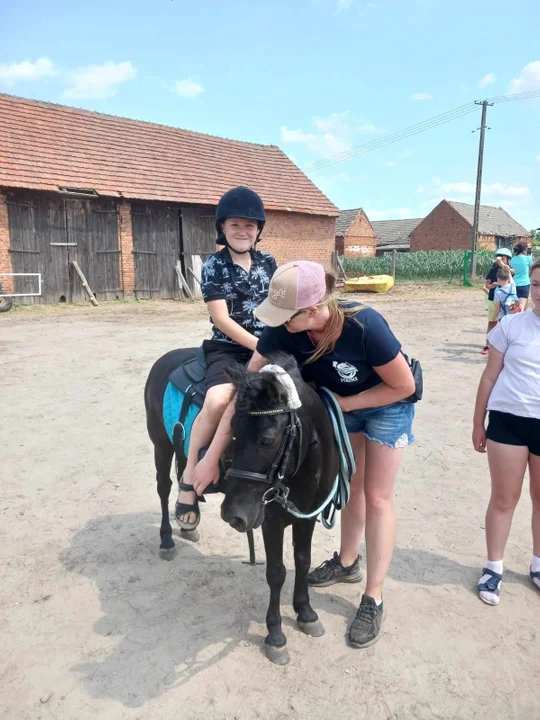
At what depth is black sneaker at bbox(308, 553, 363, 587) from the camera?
3318 millimetres

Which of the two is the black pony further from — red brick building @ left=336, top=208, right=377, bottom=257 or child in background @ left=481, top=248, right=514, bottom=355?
red brick building @ left=336, top=208, right=377, bottom=257

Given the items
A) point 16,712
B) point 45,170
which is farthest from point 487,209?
point 16,712

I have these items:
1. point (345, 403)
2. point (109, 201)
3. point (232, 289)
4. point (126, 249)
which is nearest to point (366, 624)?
point (345, 403)

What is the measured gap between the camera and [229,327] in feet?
9.81

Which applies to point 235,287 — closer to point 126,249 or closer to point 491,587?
point 491,587

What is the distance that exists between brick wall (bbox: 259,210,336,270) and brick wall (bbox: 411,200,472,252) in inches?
1302

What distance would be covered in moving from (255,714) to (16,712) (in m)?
1.08

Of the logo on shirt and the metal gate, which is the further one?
the metal gate

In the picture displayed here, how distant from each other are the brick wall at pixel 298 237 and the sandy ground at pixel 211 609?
19.1m

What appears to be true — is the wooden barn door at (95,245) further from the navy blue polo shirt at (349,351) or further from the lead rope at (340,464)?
the lead rope at (340,464)

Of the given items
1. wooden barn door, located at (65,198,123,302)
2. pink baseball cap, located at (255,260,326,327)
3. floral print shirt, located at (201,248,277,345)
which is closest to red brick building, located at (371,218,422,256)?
wooden barn door, located at (65,198,123,302)

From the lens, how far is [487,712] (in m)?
2.36

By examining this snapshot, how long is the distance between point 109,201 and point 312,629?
1841 cm

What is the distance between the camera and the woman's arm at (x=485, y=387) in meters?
3.11
